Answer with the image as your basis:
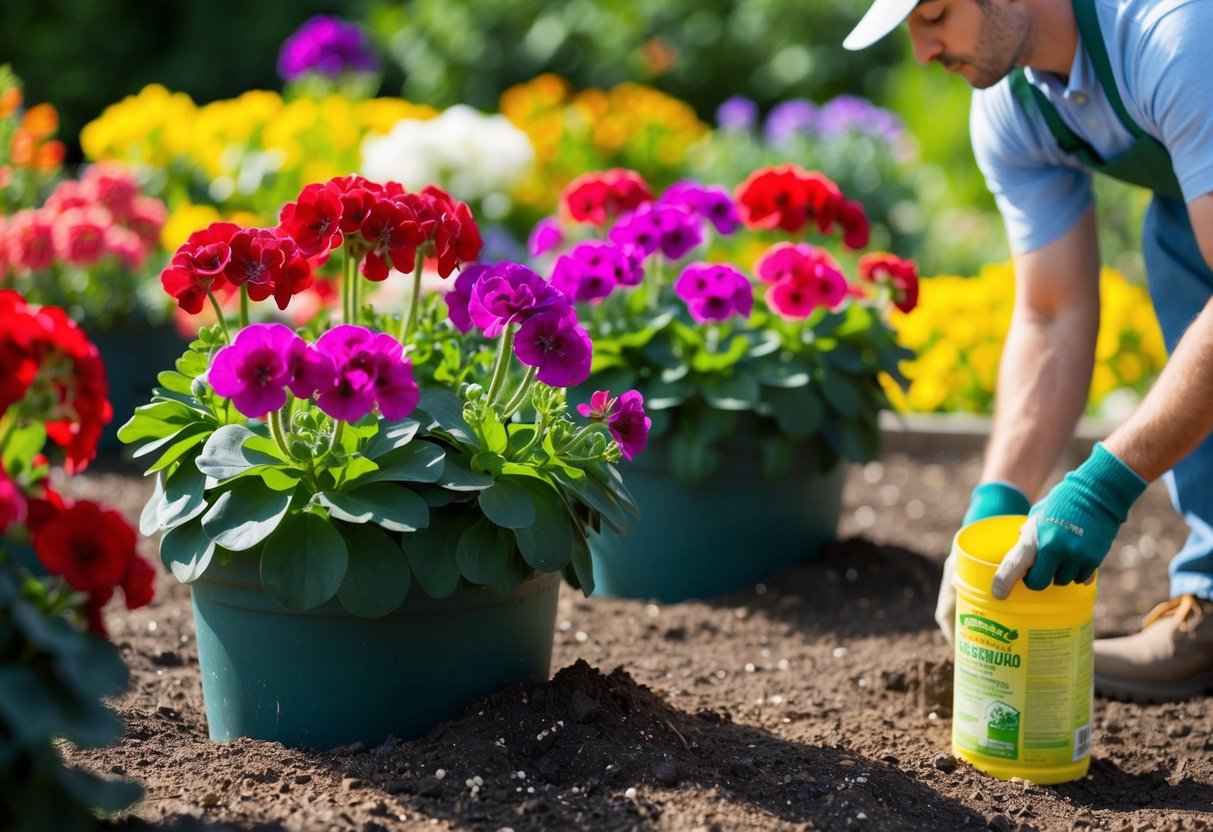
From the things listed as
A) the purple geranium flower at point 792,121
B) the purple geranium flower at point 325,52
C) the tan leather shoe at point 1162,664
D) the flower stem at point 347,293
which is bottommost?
the tan leather shoe at point 1162,664

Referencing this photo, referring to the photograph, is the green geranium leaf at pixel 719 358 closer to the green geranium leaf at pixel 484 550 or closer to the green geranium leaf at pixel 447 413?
the green geranium leaf at pixel 447 413

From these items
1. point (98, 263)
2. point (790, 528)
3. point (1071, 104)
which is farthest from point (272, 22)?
point (1071, 104)

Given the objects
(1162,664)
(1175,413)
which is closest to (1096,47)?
(1175,413)

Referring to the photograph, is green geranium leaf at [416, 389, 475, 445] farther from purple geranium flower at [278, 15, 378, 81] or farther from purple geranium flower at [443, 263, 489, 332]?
purple geranium flower at [278, 15, 378, 81]

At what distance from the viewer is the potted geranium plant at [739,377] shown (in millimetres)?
3104

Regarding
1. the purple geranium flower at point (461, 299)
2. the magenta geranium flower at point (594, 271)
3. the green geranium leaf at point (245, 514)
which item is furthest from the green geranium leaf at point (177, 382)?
the magenta geranium flower at point (594, 271)

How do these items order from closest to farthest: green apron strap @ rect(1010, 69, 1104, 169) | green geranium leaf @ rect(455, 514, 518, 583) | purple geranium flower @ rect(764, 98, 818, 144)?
green geranium leaf @ rect(455, 514, 518, 583) → green apron strap @ rect(1010, 69, 1104, 169) → purple geranium flower @ rect(764, 98, 818, 144)

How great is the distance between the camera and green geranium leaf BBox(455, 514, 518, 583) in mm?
2070

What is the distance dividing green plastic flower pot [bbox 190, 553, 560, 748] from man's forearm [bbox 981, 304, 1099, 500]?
1.05 meters

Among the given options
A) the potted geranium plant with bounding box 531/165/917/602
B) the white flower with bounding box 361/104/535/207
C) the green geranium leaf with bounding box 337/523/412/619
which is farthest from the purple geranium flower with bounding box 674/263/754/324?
the white flower with bounding box 361/104/535/207

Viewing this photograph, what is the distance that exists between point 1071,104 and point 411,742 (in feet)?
5.21

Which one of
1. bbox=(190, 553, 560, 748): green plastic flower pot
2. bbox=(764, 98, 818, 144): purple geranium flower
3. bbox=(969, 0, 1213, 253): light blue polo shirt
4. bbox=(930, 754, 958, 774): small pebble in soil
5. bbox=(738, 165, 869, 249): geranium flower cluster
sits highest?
bbox=(764, 98, 818, 144): purple geranium flower

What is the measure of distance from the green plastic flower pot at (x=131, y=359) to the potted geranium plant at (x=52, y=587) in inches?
98.0

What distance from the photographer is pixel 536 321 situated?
201cm
